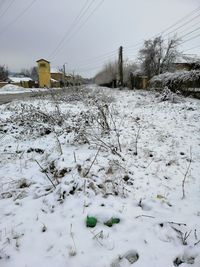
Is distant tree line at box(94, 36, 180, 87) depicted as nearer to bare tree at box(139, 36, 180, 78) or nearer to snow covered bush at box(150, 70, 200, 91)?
bare tree at box(139, 36, 180, 78)

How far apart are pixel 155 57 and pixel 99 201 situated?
2845cm

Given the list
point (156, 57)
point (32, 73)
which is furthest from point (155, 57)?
point (32, 73)

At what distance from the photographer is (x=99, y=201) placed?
290cm

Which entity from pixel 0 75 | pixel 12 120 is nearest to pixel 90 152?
pixel 12 120

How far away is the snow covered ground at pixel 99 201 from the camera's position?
2137 mm

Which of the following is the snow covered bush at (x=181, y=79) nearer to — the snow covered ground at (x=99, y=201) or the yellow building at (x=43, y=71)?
the snow covered ground at (x=99, y=201)

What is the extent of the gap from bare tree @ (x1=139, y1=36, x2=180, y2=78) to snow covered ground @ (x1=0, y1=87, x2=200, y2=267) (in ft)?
81.4

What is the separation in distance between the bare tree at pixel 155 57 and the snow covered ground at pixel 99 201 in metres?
24.8

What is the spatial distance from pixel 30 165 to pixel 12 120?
125 inches

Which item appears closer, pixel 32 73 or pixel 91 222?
pixel 91 222

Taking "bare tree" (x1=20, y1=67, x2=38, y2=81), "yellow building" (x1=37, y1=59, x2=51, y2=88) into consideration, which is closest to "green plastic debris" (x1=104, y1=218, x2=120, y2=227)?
"yellow building" (x1=37, y1=59, x2=51, y2=88)

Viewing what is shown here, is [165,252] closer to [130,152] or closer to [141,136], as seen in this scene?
[130,152]

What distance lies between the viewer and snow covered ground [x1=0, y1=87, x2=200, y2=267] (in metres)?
2.14

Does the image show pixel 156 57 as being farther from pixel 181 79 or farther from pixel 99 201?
pixel 99 201
